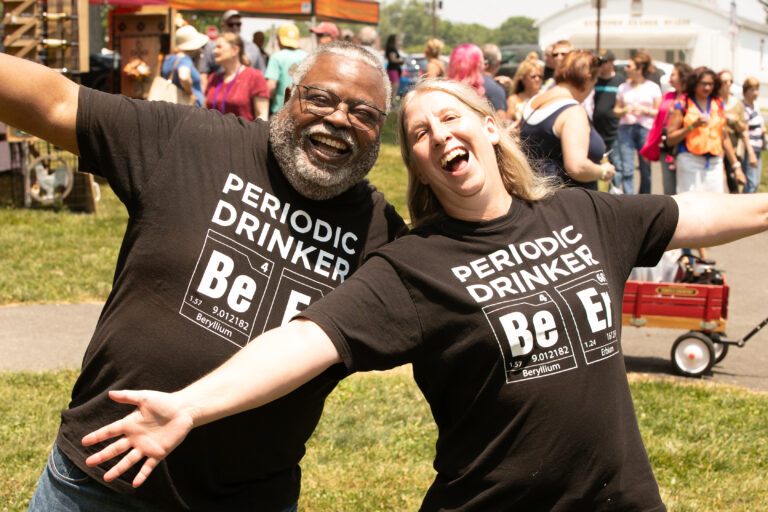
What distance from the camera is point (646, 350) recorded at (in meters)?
6.84

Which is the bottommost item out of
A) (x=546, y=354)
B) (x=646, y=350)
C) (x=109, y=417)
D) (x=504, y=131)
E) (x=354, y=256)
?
(x=646, y=350)

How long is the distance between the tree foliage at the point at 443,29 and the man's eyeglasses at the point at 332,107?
15575 centimetres

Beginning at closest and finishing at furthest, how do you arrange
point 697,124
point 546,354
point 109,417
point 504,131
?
point 546,354, point 109,417, point 504,131, point 697,124

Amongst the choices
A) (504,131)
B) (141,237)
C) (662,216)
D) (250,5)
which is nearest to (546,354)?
(662,216)

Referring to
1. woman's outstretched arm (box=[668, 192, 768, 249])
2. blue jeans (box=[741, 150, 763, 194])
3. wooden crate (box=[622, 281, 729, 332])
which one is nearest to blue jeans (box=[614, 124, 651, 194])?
blue jeans (box=[741, 150, 763, 194])

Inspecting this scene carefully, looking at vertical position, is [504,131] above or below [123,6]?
below

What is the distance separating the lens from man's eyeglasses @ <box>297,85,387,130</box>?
8.73ft

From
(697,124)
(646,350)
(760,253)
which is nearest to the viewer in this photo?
(646,350)

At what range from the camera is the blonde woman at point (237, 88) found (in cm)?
914

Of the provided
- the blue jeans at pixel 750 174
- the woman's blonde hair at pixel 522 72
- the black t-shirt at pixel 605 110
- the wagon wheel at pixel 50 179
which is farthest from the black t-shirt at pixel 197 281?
the blue jeans at pixel 750 174

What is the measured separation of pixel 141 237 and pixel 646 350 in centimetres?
510

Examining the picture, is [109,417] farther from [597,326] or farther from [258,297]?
[597,326]

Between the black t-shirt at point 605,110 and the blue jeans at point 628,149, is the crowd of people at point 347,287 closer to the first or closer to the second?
the black t-shirt at point 605,110

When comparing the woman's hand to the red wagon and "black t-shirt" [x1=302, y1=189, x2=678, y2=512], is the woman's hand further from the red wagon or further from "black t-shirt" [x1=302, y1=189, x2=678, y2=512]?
the red wagon
